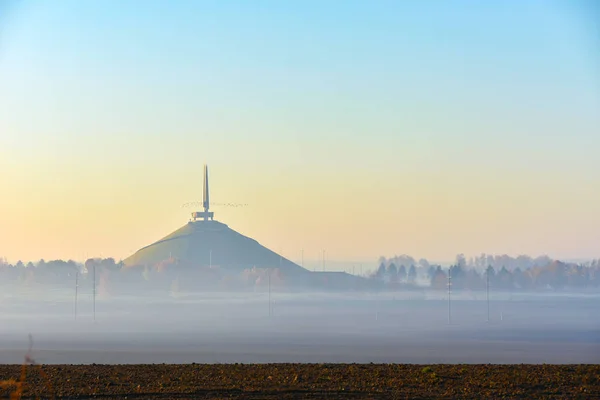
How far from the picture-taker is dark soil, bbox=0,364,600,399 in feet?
91.9

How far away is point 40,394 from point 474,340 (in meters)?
152

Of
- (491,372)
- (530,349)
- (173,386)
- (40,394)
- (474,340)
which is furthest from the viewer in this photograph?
(474,340)

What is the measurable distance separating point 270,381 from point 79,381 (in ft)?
20.3

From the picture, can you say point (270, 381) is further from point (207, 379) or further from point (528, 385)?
point (528, 385)

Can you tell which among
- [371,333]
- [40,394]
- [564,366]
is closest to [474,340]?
[371,333]

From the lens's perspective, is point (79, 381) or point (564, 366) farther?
point (564, 366)

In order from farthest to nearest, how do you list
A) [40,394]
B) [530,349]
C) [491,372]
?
1. [530,349]
2. [491,372]
3. [40,394]

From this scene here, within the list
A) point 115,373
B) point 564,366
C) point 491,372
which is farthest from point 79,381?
point 564,366

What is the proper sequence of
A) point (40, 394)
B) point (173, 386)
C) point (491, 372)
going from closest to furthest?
point (40, 394) < point (173, 386) < point (491, 372)

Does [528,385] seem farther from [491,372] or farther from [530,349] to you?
[530,349]

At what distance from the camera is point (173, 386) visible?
98.0 ft

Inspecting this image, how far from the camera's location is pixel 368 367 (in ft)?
116

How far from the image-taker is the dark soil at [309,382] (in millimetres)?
28016

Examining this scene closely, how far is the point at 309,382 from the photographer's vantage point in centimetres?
3053
